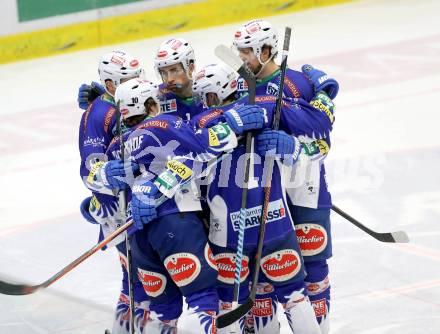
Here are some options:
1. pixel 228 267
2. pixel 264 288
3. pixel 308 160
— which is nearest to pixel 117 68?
pixel 308 160

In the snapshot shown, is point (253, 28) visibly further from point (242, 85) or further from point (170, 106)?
point (170, 106)

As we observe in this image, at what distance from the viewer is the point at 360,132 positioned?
9.61 meters

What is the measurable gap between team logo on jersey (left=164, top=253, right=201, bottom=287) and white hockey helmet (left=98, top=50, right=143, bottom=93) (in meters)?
1.18

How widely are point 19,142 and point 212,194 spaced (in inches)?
201

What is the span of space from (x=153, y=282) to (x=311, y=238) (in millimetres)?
881

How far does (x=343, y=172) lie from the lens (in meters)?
8.66

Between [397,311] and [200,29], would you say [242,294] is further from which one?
[200,29]

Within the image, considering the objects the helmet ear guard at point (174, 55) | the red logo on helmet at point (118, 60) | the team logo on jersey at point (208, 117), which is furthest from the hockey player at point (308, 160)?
the red logo on helmet at point (118, 60)

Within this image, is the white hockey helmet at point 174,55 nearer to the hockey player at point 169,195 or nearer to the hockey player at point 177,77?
the hockey player at point 177,77

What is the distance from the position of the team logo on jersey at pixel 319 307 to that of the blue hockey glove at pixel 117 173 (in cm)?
120

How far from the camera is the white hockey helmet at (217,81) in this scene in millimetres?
5172

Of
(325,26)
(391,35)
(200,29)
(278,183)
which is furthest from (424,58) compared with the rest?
(278,183)

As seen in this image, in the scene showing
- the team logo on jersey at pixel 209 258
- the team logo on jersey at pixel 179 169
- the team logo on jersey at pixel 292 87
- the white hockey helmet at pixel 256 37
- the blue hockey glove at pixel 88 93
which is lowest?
the team logo on jersey at pixel 209 258

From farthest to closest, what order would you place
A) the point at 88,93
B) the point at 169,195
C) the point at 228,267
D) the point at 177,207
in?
the point at 88,93 → the point at 228,267 → the point at 177,207 → the point at 169,195
